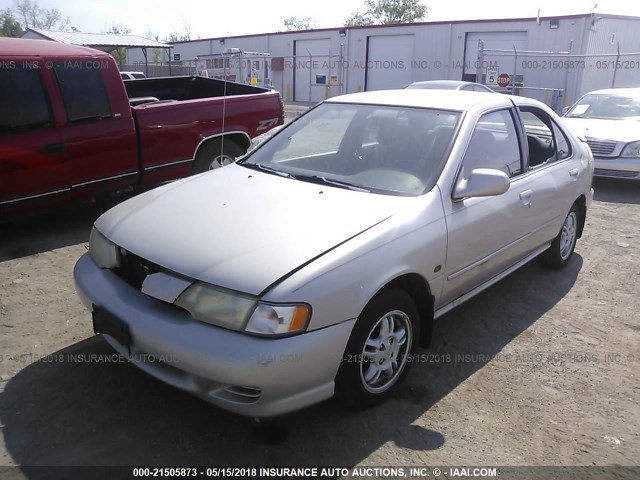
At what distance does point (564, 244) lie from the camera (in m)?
5.15

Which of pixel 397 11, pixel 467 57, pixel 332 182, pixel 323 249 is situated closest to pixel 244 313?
pixel 323 249

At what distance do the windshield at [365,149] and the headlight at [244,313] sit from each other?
1.18m

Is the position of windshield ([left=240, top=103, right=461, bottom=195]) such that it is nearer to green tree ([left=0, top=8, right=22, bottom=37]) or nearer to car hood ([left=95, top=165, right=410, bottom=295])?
car hood ([left=95, top=165, right=410, bottom=295])

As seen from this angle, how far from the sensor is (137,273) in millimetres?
2963

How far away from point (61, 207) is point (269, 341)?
4173mm

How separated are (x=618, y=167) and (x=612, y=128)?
103 cm

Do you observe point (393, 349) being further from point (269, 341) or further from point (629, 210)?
point (629, 210)

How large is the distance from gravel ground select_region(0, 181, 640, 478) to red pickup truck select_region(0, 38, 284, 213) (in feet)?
4.12

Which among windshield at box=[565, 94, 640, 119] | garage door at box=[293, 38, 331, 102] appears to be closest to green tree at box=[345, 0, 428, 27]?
garage door at box=[293, 38, 331, 102]

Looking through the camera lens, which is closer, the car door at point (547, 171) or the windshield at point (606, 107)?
the car door at point (547, 171)

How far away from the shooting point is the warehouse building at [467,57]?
21.9 m

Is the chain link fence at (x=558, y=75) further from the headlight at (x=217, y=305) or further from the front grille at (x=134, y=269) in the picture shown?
the headlight at (x=217, y=305)

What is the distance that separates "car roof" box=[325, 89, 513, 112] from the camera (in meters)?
3.85

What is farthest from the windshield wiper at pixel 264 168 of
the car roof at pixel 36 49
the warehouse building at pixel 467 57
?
the warehouse building at pixel 467 57
